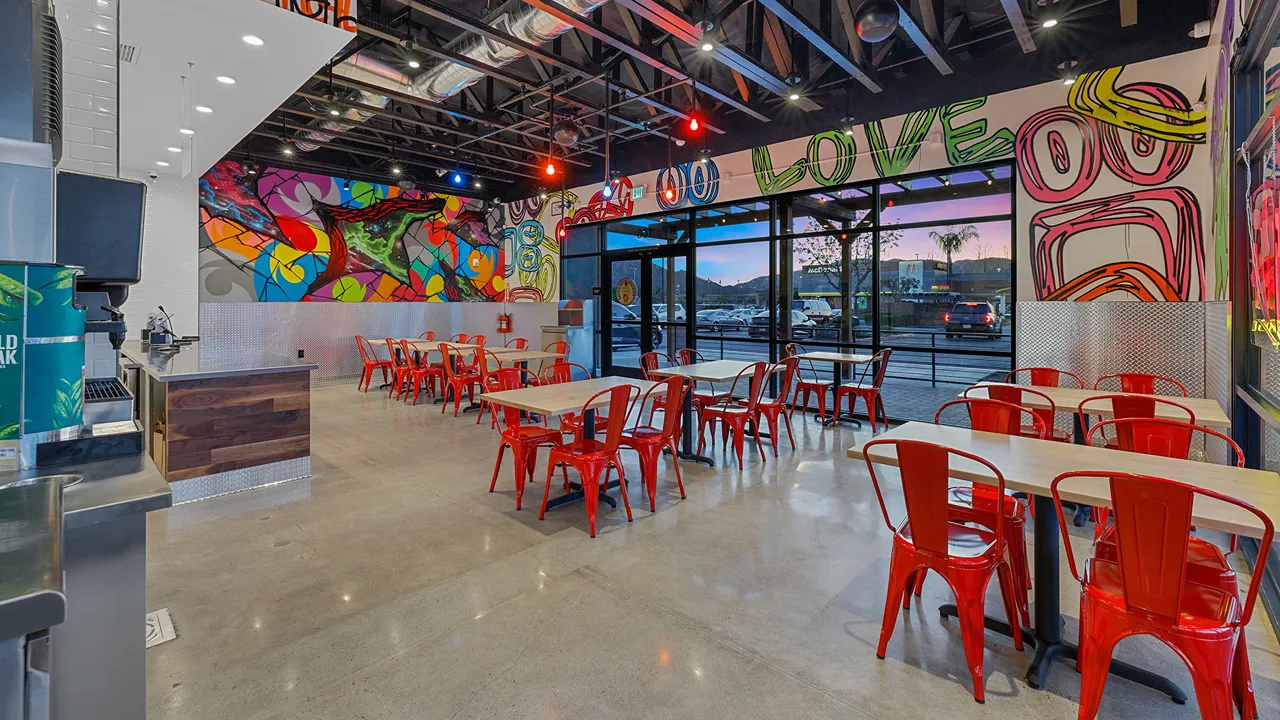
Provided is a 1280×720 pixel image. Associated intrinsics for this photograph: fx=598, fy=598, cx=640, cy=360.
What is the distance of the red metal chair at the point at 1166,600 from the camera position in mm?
1724

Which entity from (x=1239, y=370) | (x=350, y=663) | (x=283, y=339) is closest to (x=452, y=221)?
(x=283, y=339)

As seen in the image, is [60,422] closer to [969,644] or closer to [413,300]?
[969,644]

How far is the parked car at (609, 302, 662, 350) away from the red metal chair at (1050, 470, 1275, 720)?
866 centimetres

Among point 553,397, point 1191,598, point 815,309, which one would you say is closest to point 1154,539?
point 1191,598

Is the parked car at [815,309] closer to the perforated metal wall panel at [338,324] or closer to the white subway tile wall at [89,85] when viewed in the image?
the perforated metal wall panel at [338,324]

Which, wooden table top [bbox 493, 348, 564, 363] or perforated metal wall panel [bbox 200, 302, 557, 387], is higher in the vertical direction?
perforated metal wall panel [bbox 200, 302, 557, 387]

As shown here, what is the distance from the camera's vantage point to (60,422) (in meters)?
1.54

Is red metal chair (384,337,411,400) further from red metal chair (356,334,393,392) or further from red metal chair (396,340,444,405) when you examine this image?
red metal chair (356,334,393,392)

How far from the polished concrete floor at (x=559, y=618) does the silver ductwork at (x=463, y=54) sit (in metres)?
3.73

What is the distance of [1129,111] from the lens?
17.8 feet

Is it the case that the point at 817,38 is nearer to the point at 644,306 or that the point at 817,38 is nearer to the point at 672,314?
the point at 672,314

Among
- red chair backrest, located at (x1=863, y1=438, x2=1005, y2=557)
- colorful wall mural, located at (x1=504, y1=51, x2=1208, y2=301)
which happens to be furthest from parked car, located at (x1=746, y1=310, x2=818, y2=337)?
red chair backrest, located at (x1=863, y1=438, x2=1005, y2=557)

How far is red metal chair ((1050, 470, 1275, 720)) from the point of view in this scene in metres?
1.72

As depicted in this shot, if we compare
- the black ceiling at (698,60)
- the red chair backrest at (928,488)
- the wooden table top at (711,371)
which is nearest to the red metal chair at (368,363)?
the black ceiling at (698,60)
